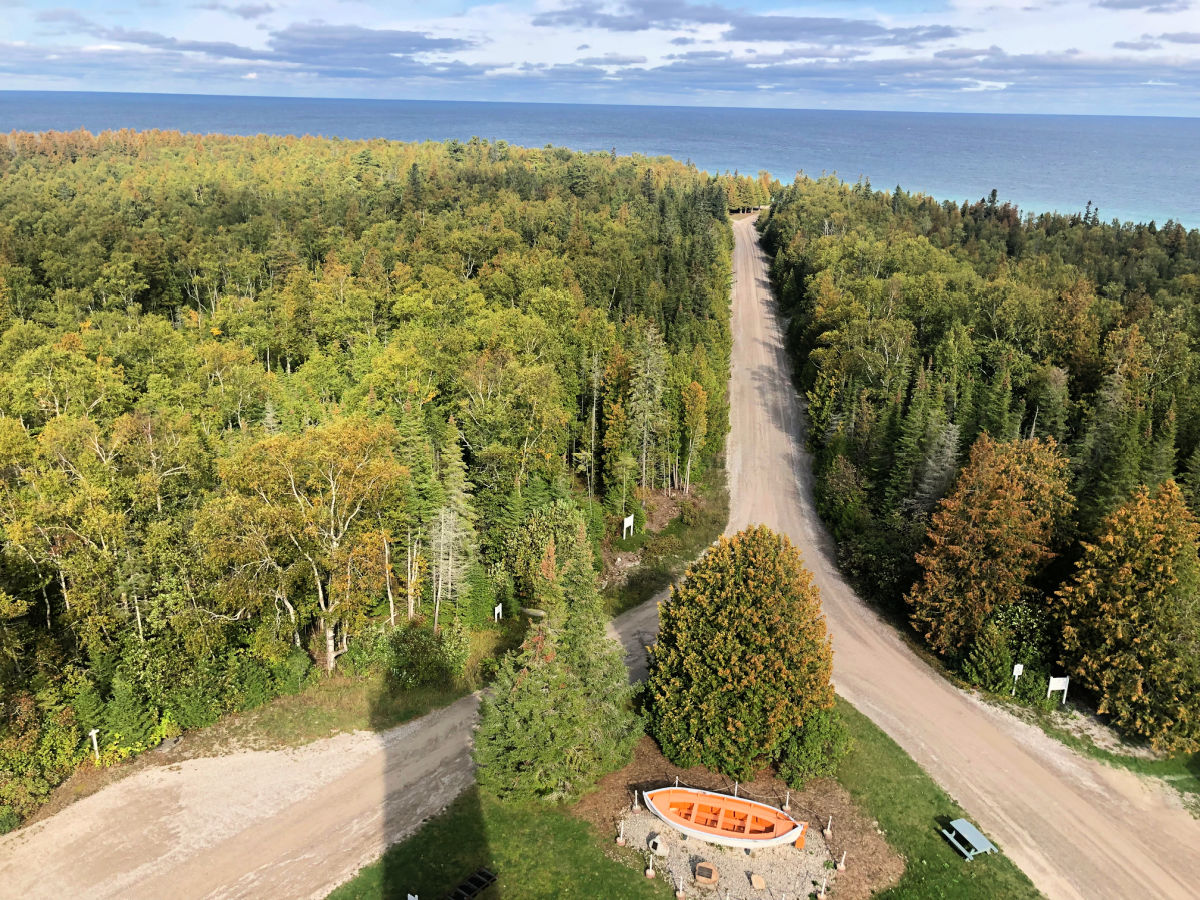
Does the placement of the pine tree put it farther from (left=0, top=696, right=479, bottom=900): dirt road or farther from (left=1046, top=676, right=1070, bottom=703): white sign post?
(left=1046, top=676, right=1070, bottom=703): white sign post

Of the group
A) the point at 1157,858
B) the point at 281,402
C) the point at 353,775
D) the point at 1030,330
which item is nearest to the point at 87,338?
the point at 281,402

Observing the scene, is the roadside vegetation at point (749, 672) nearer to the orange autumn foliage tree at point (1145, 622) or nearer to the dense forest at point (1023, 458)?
the dense forest at point (1023, 458)

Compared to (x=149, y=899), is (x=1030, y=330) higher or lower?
higher

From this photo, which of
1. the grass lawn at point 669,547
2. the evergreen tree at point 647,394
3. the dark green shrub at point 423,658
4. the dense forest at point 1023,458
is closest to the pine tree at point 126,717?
the dark green shrub at point 423,658

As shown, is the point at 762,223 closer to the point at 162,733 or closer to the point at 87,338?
the point at 87,338

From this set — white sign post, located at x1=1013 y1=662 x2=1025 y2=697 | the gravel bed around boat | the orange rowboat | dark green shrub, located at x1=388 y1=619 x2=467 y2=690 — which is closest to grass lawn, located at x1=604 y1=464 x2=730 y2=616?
dark green shrub, located at x1=388 y1=619 x2=467 y2=690

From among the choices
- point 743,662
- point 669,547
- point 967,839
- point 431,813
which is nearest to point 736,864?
point 743,662

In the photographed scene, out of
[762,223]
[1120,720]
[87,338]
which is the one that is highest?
[762,223]
